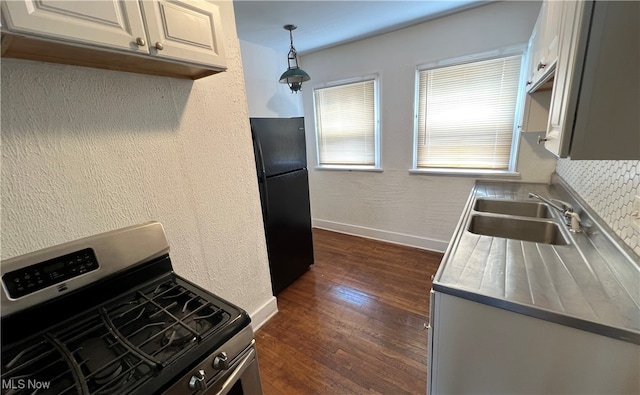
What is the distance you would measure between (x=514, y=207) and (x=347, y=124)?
83.9 inches

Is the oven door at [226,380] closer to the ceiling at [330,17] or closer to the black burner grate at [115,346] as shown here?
the black burner grate at [115,346]

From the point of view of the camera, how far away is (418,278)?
2580 mm

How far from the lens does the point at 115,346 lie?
0.81 meters

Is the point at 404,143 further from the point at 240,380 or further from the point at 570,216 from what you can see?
the point at 240,380

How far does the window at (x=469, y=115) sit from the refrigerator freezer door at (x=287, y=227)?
1478 millimetres

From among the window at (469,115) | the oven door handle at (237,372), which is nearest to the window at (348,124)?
the window at (469,115)

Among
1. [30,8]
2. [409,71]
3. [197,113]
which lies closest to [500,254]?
[197,113]

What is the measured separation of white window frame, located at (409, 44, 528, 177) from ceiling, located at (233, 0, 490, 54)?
421 millimetres

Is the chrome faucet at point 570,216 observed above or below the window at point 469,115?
below

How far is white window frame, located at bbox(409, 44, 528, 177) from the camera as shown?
7.59 ft

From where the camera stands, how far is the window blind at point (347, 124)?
3238 mm

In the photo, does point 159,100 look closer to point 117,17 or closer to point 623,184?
point 117,17

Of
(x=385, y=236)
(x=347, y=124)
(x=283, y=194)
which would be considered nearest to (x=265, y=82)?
(x=347, y=124)

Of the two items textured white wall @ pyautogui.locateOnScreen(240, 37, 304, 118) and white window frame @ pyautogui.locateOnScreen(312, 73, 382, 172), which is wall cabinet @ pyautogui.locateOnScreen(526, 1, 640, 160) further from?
textured white wall @ pyautogui.locateOnScreen(240, 37, 304, 118)
